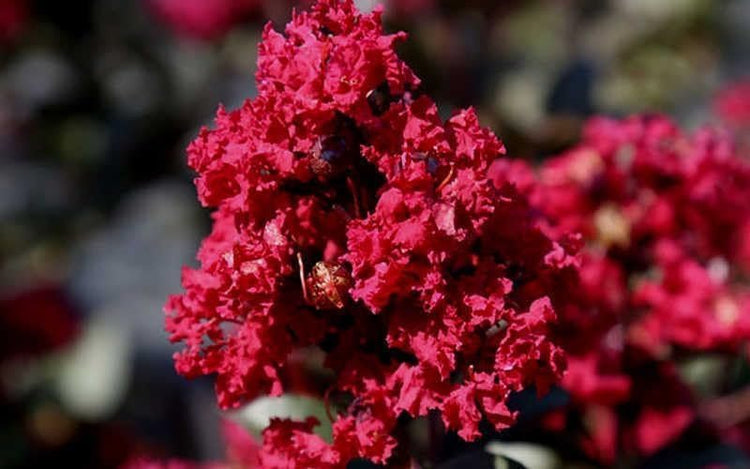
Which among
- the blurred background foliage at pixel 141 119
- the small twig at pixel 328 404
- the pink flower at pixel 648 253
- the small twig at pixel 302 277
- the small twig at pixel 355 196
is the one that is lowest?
the small twig at pixel 328 404

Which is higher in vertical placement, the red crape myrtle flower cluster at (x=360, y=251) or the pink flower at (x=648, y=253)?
the pink flower at (x=648, y=253)

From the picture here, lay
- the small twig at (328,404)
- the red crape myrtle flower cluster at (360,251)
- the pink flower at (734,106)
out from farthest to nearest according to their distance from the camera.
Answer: the pink flower at (734,106) → the small twig at (328,404) → the red crape myrtle flower cluster at (360,251)

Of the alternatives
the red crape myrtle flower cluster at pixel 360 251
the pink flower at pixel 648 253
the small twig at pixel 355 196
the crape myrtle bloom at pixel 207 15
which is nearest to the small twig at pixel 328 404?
the red crape myrtle flower cluster at pixel 360 251

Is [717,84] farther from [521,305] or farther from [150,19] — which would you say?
[521,305]

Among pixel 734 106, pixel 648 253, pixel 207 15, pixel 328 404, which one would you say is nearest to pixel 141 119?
pixel 207 15

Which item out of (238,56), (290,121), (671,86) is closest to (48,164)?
(238,56)

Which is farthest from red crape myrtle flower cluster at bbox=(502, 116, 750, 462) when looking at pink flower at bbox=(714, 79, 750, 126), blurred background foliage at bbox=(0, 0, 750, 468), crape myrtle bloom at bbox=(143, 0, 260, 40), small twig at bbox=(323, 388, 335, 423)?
crape myrtle bloom at bbox=(143, 0, 260, 40)

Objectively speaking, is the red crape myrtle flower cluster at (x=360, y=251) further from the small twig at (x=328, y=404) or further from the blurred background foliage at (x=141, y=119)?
the blurred background foliage at (x=141, y=119)
